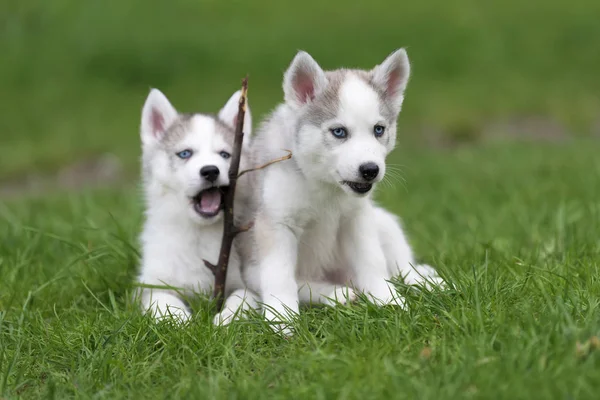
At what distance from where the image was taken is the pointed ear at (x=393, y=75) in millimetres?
4250

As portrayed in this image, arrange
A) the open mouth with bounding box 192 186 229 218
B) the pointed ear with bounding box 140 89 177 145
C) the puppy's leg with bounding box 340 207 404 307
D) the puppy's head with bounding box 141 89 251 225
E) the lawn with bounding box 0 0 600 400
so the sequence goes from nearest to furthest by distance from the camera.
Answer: the lawn with bounding box 0 0 600 400, the puppy's leg with bounding box 340 207 404 307, the puppy's head with bounding box 141 89 251 225, the open mouth with bounding box 192 186 229 218, the pointed ear with bounding box 140 89 177 145

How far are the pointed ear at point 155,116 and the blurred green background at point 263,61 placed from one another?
23.7 ft

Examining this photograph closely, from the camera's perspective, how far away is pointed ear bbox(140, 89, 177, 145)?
505 cm

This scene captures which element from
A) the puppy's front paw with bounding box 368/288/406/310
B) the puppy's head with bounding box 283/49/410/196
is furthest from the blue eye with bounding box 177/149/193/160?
the puppy's front paw with bounding box 368/288/406/310

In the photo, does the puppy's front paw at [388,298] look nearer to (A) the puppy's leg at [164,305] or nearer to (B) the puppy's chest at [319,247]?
(B) the puppy's chest at [319,247]

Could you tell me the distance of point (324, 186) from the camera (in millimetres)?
4227

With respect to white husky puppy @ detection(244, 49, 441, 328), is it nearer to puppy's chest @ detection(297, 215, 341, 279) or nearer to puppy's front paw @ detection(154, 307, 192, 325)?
puppy's chest @ detection(297, 215, 341, 279)

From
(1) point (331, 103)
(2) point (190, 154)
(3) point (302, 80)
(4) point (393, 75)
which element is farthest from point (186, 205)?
(4) point (393, 75)

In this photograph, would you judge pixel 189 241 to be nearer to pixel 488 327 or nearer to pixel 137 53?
pixel 488 327

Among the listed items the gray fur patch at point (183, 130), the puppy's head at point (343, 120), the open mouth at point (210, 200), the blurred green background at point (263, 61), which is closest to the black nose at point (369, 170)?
the puppy's head at point (343, 120)

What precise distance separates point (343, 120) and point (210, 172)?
0.91 meters

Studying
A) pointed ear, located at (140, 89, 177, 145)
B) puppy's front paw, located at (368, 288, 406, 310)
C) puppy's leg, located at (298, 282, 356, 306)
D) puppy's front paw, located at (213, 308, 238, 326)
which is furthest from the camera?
pointed ear, located at (140, 89, 177, 145)

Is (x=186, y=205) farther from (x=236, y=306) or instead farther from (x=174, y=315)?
(x=174, y=315)

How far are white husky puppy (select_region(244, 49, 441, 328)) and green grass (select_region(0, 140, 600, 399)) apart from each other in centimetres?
31
